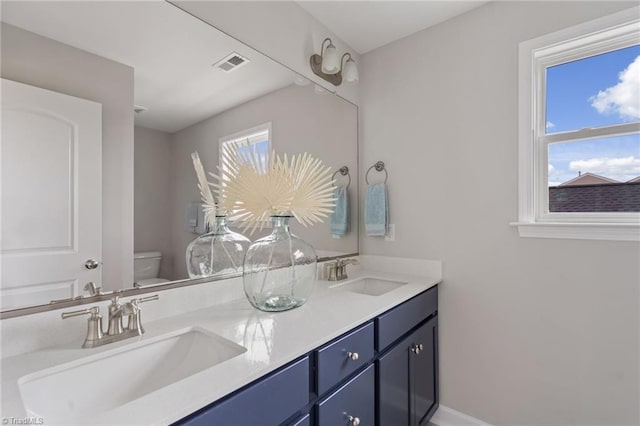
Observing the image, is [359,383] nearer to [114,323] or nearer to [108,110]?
[114,323]

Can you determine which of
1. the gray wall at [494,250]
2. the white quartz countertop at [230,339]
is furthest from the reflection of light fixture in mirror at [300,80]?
the white quartz countertop at [230,339]

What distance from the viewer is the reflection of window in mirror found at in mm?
1365

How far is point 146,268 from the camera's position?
3.73 ft

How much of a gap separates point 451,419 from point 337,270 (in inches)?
42.8

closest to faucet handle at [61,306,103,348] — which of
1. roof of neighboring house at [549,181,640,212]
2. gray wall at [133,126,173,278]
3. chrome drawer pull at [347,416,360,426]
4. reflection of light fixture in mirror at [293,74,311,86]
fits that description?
gray wall at [133,126,173,278]

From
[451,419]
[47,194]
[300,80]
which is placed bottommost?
[451,419]

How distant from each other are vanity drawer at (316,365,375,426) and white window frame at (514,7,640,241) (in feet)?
3.68

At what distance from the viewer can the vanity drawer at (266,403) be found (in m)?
0.68

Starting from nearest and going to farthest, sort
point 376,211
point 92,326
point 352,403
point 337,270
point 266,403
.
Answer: point 266,403, point 92,326, point 352,403, point 337,270, point 376,211

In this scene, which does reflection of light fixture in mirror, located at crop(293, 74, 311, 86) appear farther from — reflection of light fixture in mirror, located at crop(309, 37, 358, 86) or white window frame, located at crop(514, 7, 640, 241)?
white window frame, located at crop(514, 7, 640, 241)

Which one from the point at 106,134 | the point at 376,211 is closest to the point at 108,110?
the point at 106,134

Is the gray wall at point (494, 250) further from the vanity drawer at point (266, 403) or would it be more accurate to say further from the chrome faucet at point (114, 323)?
the chrome faucet at point (114, 323)

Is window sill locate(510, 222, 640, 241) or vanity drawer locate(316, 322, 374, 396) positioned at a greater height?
window sill locate(510, 222, 640, 241)

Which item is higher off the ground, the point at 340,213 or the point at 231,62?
the point at 231,62
